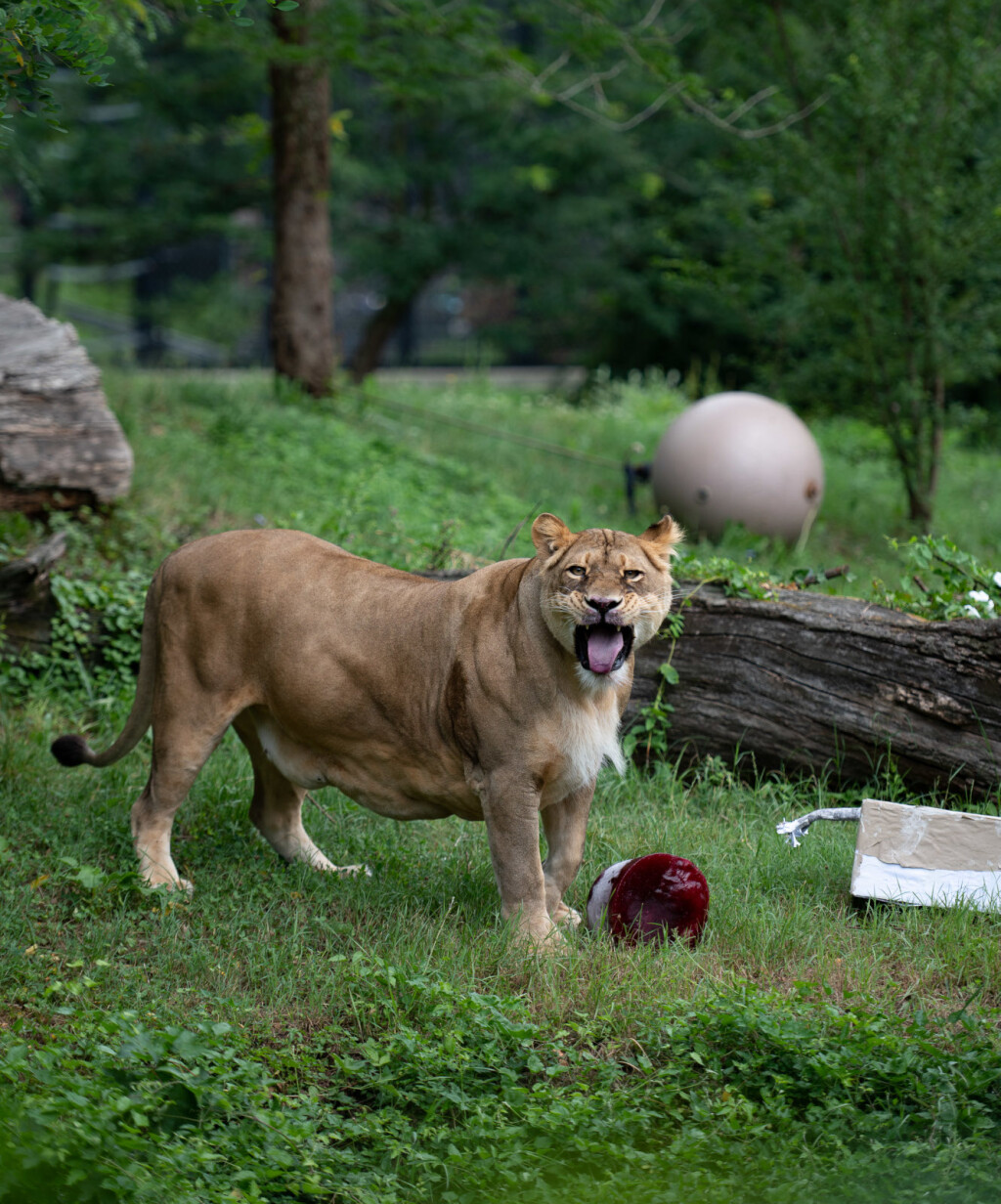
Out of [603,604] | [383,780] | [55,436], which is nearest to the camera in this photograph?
[603,604]

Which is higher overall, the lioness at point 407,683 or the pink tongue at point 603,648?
the pink tongue at point 603,648

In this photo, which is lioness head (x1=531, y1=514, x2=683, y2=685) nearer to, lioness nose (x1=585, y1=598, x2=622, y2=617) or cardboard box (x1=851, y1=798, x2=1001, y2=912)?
lioness nose (x1=585, y1=598, x2=622, y2=617)

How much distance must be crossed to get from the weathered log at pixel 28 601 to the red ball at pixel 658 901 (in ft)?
12.7

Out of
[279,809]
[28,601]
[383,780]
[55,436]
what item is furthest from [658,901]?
[55,436]

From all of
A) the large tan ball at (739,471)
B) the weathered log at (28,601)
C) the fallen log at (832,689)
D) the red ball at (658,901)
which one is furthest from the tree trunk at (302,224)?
the red ball at (658,901)

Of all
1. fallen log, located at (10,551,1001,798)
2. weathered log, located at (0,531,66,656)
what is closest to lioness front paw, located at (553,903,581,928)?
fallen log, located at (10,551,1001,798)

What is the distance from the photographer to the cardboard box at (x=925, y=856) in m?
5.03

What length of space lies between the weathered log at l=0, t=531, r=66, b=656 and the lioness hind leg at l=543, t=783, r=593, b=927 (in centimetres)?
349

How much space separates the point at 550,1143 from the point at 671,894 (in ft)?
4.49

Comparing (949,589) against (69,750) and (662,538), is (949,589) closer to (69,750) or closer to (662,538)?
(662,538)

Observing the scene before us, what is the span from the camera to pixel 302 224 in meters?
12.6

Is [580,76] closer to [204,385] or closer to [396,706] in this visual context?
[204,385]

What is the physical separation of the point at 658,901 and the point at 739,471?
6.09 meters

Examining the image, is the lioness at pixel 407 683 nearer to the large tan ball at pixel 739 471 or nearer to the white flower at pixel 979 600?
the white flower at pixel 979 600
